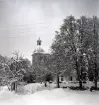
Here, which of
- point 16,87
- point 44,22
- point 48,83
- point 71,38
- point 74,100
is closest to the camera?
point 74,100

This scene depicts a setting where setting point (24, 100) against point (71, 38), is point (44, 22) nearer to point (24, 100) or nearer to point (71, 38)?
point (71, 38)

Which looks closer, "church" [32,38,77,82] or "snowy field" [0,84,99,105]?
"snowy field" [0,84,99,105]

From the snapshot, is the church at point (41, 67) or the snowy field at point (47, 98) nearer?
the snowy field at point (47, 98)

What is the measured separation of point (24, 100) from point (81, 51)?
2066 millimetres

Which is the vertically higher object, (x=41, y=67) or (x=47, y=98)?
(x=41, y=67)

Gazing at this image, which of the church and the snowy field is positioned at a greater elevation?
the church

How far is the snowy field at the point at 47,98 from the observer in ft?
10.1

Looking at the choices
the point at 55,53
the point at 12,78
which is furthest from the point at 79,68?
the point at 12,78

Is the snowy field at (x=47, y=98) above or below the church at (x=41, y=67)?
below

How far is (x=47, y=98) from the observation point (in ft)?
10.9

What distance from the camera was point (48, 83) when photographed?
4.19 m

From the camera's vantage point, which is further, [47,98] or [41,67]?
[41,67]

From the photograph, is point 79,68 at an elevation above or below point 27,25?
below

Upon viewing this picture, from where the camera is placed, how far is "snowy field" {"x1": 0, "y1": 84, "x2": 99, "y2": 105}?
3.08 meters
